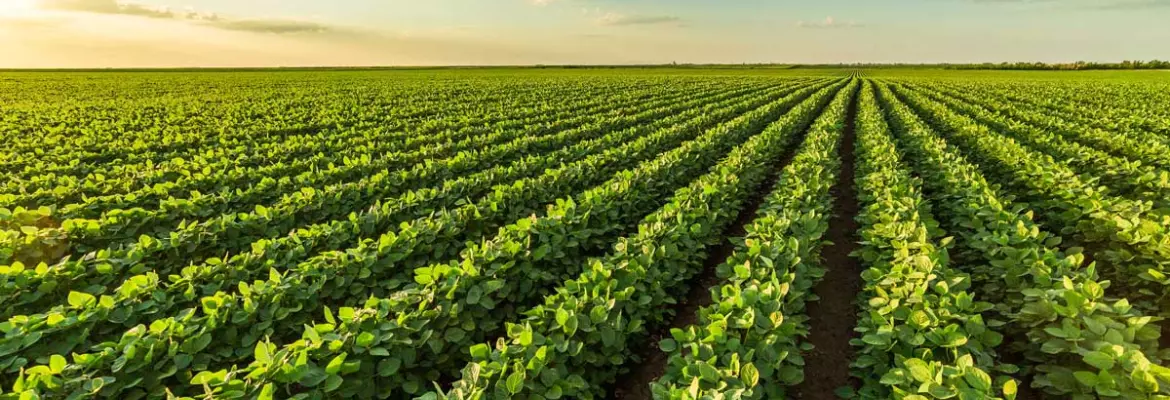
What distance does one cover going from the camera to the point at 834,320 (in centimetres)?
570

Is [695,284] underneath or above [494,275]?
underneath

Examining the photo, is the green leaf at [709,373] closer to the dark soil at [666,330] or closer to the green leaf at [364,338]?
the dark soil at [666,330]

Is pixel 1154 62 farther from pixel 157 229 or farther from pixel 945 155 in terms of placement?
pixel 157 229

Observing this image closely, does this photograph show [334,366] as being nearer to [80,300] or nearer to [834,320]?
[80,300]

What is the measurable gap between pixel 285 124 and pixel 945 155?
1984 cm

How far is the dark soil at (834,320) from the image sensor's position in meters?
4.65

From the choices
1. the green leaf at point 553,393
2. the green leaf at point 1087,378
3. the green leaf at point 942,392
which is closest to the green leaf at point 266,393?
the green leaf at point 553,393

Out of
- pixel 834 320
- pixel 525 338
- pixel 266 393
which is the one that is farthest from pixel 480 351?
pixel 834 320

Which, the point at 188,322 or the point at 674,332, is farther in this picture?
the point at 188,322

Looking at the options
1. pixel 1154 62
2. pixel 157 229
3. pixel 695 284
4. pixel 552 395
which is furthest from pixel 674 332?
pixel 1154 62

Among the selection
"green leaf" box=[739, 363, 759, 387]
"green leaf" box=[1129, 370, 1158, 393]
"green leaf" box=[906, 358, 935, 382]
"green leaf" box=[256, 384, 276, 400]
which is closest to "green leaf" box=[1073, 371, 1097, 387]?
"green leaf" box=[1129, 370, 1158, 393]

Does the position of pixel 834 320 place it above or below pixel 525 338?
below

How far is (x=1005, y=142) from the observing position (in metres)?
12.1

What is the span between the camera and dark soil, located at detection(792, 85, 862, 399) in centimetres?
465
